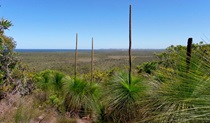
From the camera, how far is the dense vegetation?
74.2 inches

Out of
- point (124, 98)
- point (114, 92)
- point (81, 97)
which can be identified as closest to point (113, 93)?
point (114, 92)

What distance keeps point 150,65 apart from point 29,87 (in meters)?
4.25

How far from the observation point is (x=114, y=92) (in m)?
4.18

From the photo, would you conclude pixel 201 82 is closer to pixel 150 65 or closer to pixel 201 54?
pixel 201 54

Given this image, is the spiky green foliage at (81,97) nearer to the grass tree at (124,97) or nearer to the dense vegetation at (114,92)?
the dense vegetation at (114,92)

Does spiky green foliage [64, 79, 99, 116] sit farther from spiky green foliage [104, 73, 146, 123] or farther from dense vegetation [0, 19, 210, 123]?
spiky green foliage [104, 73, 146, 123]

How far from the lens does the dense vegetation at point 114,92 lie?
1885 millimetres

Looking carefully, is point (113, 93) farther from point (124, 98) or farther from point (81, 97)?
point (81, 97)

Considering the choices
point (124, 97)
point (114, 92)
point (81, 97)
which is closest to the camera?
point (124, 97)

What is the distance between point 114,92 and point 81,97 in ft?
4.19

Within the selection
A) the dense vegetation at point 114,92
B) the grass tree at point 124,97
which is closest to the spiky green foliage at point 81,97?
the dense vegetation at point 114,92

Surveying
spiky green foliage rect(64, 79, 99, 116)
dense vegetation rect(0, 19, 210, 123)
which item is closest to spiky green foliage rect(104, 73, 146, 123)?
dense vegetation rect(0, 19, 210, 123)

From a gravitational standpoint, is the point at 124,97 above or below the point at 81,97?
above

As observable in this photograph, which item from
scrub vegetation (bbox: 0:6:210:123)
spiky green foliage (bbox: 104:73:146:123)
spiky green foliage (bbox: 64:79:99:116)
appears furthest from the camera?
spiky green foliage (bbox: 64:79:99:116)
